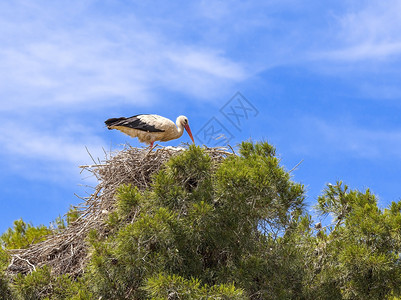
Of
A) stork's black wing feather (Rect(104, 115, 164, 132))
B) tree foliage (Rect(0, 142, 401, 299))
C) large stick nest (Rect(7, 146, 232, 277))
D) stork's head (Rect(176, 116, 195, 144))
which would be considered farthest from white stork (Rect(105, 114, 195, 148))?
tree foliage (Rect(0, 142, 401, 299))

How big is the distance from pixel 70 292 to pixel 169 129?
5752mm

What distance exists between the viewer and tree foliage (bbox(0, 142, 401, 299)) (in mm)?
8438

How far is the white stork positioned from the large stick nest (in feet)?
9.17

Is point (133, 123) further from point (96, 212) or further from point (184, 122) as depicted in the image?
point (96, 212)

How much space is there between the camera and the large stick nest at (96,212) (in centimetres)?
1027

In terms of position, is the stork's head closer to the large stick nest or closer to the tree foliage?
the large stick nest

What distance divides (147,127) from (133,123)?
364 mm

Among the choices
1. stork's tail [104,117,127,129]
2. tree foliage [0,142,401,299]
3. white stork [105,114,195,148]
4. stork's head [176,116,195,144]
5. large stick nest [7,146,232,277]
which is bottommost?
tree foliage [0,142,401,299]

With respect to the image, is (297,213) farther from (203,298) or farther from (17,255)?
(17,255)

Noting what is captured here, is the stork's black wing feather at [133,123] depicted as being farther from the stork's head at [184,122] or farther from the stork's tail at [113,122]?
the stork's head at [184,122]

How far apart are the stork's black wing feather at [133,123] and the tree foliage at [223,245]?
419 centimetres

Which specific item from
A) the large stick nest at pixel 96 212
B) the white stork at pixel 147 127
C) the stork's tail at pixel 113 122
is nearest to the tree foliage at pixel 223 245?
the large stick nest at pixel 96 212

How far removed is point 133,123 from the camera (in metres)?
13.9

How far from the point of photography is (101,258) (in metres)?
8.59
